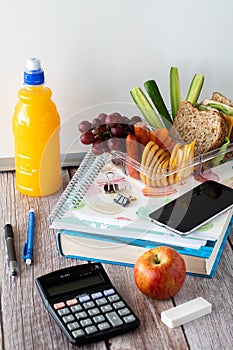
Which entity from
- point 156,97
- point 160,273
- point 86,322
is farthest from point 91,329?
point 156,97

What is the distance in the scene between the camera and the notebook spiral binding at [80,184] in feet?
3.93

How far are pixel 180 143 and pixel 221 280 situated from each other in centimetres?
31

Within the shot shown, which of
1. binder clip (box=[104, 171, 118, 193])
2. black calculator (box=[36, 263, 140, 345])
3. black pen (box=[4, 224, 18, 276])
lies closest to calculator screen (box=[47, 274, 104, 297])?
black calculator (box=[36, 263, 140, 345])

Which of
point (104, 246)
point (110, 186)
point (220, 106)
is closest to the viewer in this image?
point (104, 246)

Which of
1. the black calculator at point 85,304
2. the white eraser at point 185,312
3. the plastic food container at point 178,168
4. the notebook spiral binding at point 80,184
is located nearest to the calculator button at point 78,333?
the black calculator at point 85,304

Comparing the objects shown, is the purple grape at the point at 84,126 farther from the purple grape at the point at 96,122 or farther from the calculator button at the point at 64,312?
the calculator button at the point at 64,312

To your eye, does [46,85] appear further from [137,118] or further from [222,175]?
[222,175]

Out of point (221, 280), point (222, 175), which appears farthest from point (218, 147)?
point (221, 280)

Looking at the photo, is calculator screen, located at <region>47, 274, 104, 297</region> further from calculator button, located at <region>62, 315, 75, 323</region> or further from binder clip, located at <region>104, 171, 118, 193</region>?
binder clip, located at <region>104, 171, 118, 193</region>

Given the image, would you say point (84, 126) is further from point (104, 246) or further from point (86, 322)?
point (86, 322)

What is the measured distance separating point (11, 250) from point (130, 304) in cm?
24

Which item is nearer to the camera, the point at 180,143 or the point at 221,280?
the point at 221,280

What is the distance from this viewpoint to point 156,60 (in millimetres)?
1427

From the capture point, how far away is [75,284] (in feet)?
3.44
